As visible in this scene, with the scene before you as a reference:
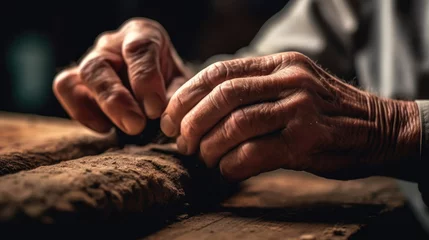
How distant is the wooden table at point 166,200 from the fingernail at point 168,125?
0.07m

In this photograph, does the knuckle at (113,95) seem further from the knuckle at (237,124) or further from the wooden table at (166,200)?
the knuckle at (237,124)

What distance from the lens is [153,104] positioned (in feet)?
3.94

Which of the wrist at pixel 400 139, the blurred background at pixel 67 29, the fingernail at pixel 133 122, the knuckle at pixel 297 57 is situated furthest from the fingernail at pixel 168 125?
the blurred background at pixel 67 29

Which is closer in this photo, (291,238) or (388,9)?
(291,238)

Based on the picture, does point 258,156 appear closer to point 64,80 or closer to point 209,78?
point 209,78

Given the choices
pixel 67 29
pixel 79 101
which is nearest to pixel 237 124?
pixel 79 101

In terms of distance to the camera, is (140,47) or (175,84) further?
(175,84)

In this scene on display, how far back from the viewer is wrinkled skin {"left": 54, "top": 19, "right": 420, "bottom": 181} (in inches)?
39.2

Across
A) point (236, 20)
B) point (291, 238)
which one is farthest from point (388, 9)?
point (236, 20)

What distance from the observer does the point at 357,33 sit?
77.7 inches

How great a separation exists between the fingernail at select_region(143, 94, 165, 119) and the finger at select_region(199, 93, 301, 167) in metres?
0.24

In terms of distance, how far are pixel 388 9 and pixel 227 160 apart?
1140mm

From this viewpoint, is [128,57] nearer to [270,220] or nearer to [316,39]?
[270,220]

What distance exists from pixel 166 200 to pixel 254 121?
10.2 inches
